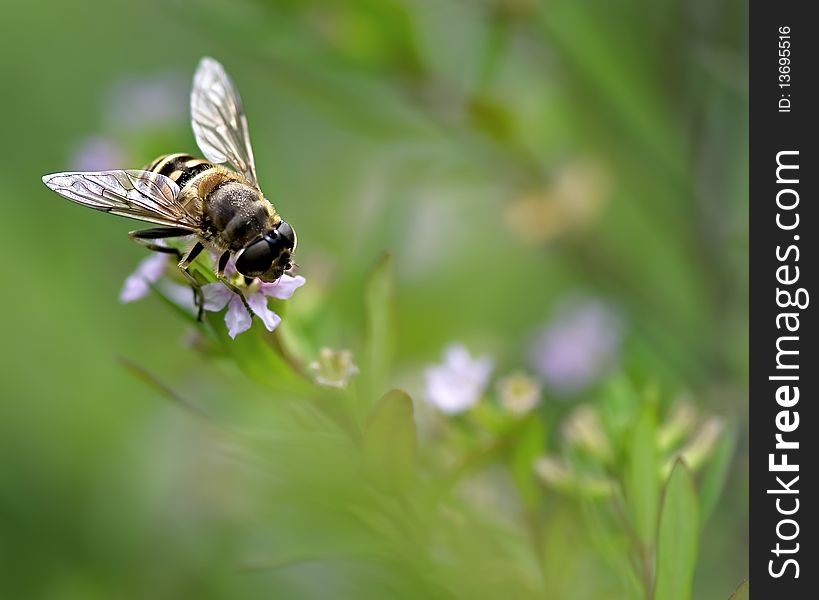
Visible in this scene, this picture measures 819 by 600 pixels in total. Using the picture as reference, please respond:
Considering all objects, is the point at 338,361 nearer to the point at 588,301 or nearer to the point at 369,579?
the point at 369,579

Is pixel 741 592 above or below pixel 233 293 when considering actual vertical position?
below

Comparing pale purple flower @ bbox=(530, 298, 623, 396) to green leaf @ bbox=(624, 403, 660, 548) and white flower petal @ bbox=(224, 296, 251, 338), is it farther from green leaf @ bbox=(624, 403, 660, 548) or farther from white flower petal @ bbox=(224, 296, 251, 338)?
white flower petal @ bbox=(224, 296, 251, 338)

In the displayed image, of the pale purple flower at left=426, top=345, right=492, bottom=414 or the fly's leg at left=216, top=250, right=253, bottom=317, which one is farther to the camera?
the pale purple flower at left=426, top=345, right=492, bottom=414

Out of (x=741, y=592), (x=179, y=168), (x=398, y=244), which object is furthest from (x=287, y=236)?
(x=398, y=244)

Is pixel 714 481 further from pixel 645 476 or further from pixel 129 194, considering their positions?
pixel 129 194

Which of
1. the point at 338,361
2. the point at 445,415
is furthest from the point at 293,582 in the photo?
the point at 338,361
